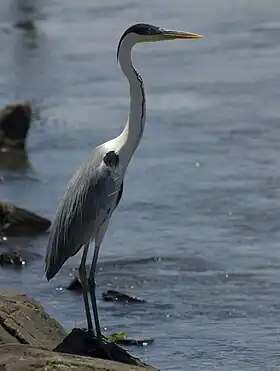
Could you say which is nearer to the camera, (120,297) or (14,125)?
(120,297)

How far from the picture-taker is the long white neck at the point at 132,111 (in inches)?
367

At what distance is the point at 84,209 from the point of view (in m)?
9.27

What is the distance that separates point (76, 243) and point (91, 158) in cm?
64

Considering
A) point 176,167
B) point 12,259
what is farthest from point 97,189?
point 176,167

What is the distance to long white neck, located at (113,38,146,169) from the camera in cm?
932

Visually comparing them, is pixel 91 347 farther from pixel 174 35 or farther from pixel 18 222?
pixel 18 222

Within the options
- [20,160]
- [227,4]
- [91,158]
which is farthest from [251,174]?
[227,4]

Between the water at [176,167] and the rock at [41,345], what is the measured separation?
1.56 metres

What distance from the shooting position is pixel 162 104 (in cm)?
2048

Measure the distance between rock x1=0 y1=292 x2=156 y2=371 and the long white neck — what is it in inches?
50.3

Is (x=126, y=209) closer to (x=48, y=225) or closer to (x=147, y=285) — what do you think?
(x=48, y=225)

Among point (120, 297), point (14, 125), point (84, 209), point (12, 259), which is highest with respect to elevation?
point (84, 209)

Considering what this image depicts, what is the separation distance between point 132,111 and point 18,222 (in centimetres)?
490

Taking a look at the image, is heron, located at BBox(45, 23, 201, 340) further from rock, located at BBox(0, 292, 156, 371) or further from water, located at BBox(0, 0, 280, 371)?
water, located at BBox(0, 0, 280, 371)
